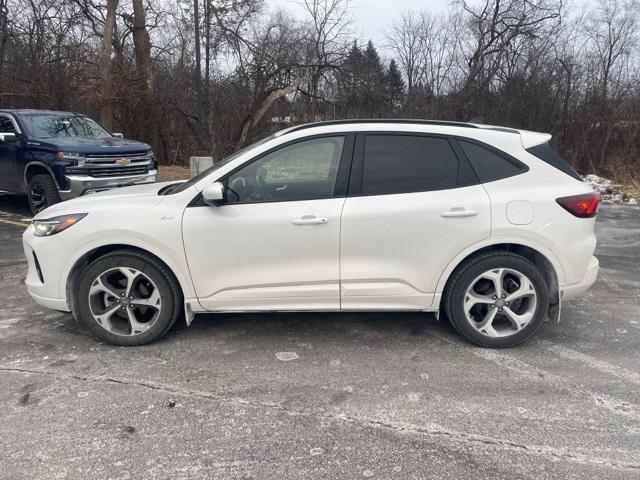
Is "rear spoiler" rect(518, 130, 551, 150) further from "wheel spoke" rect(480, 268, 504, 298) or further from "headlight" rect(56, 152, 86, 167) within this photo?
"headlight" rect(56, 152, 86, 167)

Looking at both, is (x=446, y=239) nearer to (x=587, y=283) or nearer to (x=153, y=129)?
(x=587, y=283)

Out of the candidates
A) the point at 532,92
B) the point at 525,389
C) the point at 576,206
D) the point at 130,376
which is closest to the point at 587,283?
the point at 576,206

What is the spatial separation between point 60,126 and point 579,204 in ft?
30.3

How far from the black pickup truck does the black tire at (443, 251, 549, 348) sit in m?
6.80

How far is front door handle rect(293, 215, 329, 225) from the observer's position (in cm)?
363

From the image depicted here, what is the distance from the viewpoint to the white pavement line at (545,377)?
304 centimetres

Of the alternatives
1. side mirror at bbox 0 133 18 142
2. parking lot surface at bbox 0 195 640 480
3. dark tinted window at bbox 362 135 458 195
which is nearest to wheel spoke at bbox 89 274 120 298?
parking lot surface at bbox 0 195 640 480

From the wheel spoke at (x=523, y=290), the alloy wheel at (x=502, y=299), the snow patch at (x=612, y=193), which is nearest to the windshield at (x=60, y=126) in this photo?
the alloy wheel at (x=502, y=299)

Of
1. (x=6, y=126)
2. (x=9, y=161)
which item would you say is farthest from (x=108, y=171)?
(x=6, y=126)

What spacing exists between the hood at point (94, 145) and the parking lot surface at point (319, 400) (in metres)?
4.56

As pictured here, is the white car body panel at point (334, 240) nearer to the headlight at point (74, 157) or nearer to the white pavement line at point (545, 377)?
the white pavement line at point (545, 377)

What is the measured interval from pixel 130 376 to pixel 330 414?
57.3 inches

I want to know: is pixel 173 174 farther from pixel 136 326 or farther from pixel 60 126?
pixel 136 326

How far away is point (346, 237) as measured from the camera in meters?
3.65
